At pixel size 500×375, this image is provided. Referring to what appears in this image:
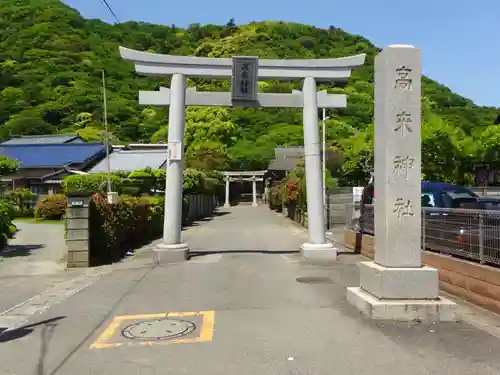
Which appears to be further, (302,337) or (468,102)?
(468,102)

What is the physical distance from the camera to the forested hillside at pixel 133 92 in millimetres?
66125

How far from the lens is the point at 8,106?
75000 mm

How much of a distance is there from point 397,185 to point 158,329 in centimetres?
382

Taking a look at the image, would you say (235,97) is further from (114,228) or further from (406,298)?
(406,298)

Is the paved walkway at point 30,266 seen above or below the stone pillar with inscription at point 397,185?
below

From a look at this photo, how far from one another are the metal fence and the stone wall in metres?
0.15

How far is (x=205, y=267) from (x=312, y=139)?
4.42 metres

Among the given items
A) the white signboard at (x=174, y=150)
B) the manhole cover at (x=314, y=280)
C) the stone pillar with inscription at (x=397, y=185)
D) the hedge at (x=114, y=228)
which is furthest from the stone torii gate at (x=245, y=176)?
the stone pillar with inscription at (x=397, y=185)

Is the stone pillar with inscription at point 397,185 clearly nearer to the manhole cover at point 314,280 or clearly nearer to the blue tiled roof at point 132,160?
the manhole cover at point 314,280

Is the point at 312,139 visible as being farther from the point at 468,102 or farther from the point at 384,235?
the point at 468,102

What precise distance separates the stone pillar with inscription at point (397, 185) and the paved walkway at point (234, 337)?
0.62 metres

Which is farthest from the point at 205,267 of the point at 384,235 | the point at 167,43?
the point at 167,43

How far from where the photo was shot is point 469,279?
7.67 m

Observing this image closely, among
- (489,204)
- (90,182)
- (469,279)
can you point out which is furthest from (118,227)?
(90,182)
